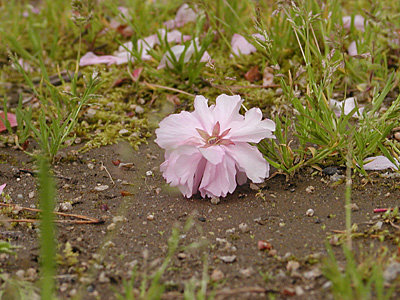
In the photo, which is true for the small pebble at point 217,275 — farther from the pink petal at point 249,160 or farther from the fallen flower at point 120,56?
the fallen flower at point 120,56

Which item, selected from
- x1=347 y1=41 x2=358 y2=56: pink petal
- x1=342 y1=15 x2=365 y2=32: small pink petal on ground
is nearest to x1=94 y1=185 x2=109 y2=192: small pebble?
x1=347 y1=41 x2=358 y2=56: pink petal

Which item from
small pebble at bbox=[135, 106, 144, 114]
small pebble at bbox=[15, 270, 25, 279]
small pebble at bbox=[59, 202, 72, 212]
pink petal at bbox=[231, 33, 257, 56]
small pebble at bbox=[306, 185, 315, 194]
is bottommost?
small pebble at bbox=[15, 270, 25, 279]

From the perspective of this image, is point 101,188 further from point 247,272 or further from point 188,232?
point 247,272

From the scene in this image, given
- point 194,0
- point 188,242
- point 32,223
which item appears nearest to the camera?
point 188,242

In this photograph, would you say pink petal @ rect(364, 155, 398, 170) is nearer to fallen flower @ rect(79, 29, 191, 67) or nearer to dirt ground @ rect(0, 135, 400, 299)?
dirt ground @ rect(0, 135, 400, 299)

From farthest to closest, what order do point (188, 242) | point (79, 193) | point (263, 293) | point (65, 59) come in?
point (65, 59) → point (79, 193) → point (188, 242) → point (263, 293)

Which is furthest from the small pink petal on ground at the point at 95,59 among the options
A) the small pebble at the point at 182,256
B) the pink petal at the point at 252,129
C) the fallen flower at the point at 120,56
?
the small pebble at the point at 182,256

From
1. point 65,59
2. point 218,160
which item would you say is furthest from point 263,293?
point 65,59

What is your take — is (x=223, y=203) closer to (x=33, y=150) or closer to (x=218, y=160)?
(x=218, y=160)
